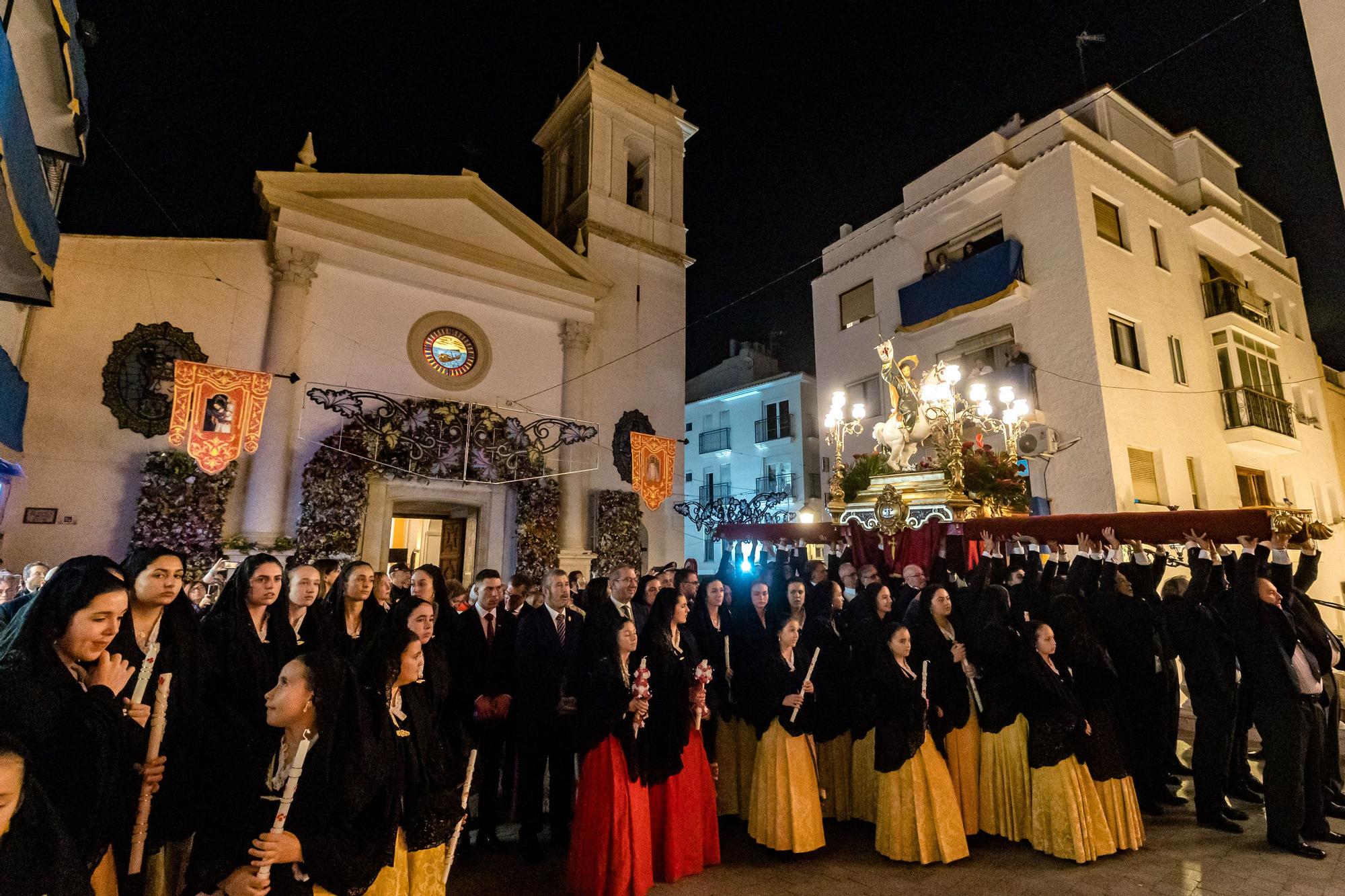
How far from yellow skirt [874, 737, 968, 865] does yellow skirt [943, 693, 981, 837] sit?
29 centimetres

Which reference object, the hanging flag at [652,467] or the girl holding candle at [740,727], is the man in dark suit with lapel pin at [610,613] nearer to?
the girl holding candle at [740,727]

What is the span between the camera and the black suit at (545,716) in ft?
15.3

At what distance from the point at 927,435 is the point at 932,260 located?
938 cm

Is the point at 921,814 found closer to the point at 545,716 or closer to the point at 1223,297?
the point at 545,716

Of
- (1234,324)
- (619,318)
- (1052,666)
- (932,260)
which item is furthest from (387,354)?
(1234,324)

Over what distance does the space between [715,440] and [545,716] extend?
81.4 feet

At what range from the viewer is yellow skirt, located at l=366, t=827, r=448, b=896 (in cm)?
271

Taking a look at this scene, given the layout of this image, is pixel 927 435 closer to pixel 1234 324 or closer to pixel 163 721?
pixel 163 721

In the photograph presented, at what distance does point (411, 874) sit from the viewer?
2.86 m

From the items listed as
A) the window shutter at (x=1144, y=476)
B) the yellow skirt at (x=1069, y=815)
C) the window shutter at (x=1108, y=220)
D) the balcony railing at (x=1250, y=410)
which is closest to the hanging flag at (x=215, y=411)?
the yellow skirt at (x=1069, y=815)

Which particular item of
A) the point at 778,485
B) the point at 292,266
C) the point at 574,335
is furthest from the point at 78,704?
the point at 778,485

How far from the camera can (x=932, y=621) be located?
4.85 meters

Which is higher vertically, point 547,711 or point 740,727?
point 547,711

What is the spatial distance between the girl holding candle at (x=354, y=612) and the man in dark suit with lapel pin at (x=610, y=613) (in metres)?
1.40
